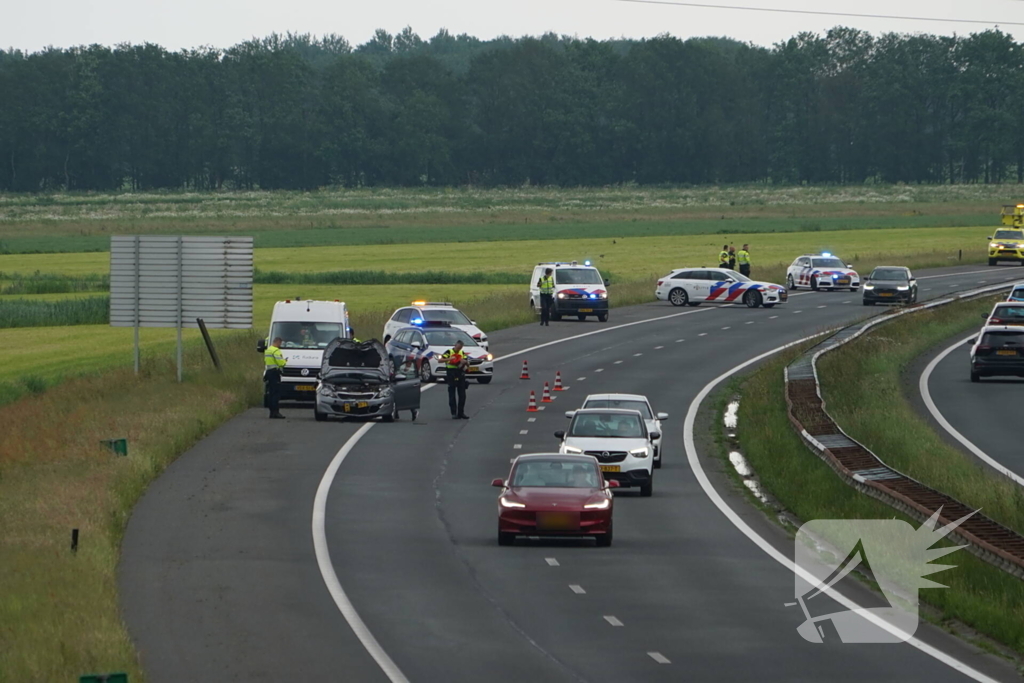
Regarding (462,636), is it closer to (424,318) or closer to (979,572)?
(979,572)

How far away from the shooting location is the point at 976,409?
38.5 m

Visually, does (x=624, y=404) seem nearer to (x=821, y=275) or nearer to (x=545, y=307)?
(x=545, y=307)

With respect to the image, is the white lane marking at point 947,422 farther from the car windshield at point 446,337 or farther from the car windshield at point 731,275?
the car windshield at point 731,275

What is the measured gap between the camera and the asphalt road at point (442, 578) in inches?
605

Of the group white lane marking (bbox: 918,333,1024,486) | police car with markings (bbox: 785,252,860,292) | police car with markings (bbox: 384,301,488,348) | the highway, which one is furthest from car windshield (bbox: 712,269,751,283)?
police car with markings (bbox: 384,301,488,348)

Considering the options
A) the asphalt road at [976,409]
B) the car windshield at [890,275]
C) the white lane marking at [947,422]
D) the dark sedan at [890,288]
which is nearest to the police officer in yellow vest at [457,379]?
the asphalt road at [976,409]

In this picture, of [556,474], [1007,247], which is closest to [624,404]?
[556,474]

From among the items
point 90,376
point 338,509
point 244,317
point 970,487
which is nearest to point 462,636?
point 338,509

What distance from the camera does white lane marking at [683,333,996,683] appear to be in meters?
15.7

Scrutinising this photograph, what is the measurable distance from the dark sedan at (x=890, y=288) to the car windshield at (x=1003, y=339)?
20926mm

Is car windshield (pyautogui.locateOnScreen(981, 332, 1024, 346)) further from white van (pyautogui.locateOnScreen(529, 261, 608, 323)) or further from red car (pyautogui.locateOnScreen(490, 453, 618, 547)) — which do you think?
red car (pyautogui.locateOnScreen(490, 453, 618, 547))

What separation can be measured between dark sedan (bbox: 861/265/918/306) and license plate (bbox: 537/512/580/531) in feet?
148

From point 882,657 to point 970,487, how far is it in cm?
959

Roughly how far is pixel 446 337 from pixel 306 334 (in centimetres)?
573
